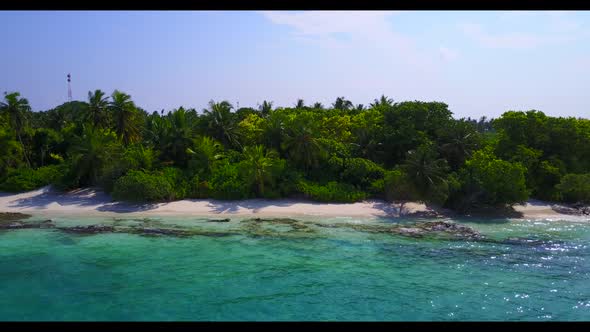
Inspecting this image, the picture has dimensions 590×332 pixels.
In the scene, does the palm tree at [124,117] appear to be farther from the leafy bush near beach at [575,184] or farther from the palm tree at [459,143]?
the leafy bush near beach at [575,184]

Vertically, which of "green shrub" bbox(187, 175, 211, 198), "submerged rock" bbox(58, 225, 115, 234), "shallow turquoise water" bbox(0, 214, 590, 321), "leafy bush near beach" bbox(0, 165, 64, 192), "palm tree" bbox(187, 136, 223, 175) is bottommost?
"shallow turquoise water" bbox(0, 214, 590, 321)

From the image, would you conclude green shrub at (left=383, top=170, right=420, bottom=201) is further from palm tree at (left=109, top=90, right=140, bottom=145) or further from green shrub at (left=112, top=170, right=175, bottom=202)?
palm tree at (left=109, top=90, right=140, bottom=145)

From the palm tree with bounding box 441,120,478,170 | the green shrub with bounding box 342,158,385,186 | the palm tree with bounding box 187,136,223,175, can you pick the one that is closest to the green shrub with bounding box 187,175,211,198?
the palm tree with bounding box 187,136,223,175

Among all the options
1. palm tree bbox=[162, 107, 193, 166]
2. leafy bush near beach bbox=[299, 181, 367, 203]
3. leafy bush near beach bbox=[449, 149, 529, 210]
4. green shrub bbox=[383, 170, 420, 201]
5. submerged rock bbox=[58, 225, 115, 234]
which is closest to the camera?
submerged rock bbox=[58, 225, 115, 234]

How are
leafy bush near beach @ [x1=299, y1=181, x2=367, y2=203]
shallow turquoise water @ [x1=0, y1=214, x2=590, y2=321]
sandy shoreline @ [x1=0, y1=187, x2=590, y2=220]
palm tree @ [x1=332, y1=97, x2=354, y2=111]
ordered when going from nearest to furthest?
1. shallow turquoise water @ [x1=0, y1=214, x2=590, y2=321]
2. sandy shoreline @ [x1=0, y1=187, x2=590, y2=220]
3. leafy bush near beach @ [x1=299, y1=181, x2=367, y2=203]
4. palm tree @ [x1=332, y1=97, x2=354, y2=111]

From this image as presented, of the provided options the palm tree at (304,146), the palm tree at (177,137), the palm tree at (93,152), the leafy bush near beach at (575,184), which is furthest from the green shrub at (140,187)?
the leafy bush near beach at (575,184)
